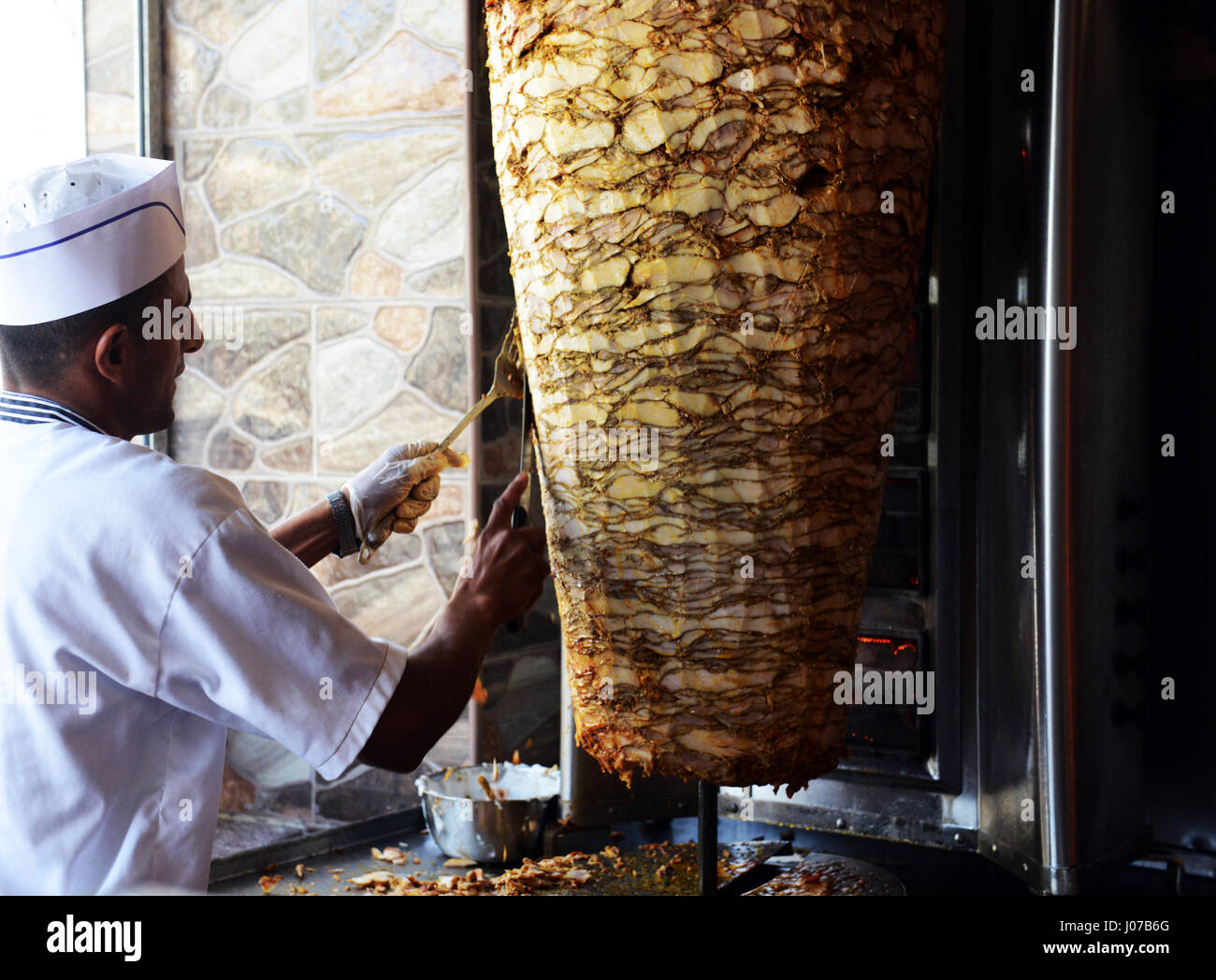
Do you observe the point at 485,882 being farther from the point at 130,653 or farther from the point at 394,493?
the point at 130,653

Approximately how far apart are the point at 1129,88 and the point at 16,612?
183 centimetres

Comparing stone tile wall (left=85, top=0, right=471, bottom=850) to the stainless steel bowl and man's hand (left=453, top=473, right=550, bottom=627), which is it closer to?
the stainless steel bowl

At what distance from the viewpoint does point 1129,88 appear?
6.16ft

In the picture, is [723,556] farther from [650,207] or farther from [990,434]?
[990,434]

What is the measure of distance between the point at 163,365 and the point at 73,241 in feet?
0.63

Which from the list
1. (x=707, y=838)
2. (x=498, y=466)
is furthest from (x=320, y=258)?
(x=707, y=838)

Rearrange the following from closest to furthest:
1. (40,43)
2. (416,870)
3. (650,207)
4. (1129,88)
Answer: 1. (650,207)
2. (1129,88)
3. (416,870)
4. (40,43)

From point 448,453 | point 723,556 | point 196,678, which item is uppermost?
point 448,453

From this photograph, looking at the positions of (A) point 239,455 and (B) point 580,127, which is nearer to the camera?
(B) point 580,127

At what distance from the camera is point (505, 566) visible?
1.65 metres

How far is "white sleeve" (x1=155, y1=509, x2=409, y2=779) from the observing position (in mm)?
1408

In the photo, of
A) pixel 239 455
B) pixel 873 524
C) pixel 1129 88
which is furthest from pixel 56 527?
pixel 239 455

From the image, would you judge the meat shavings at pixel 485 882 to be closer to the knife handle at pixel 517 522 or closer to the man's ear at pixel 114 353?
the knife handle at pixel 517 522

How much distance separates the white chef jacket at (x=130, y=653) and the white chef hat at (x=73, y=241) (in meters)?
0.15
